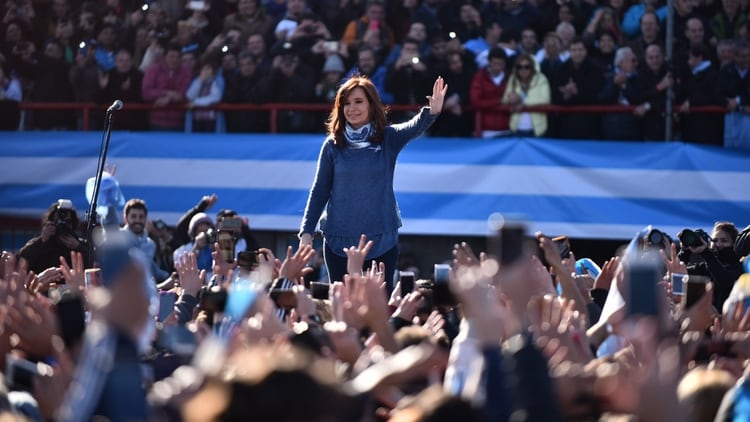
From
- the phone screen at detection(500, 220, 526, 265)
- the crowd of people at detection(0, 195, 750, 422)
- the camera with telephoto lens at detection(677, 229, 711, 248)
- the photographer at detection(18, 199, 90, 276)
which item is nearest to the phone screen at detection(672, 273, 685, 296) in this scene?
the crowd of people at detection(0, 195, 750, 422)

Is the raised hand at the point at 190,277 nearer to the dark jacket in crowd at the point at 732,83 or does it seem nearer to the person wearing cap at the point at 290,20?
the dark jacket in crowd at the point at 732,83

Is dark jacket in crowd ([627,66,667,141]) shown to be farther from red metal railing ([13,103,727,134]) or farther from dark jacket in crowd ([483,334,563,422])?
dark jacket in crowd ([483,334,563,422])

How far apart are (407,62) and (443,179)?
1.08 m

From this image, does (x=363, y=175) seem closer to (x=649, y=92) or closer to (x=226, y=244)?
(x=226, y=244)

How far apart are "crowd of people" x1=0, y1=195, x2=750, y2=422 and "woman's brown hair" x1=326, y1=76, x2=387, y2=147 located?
1181 millimetres

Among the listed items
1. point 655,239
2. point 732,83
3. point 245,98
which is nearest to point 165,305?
point 655,239

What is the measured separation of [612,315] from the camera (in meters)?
5.52

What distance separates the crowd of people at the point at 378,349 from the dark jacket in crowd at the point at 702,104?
639 centimetres

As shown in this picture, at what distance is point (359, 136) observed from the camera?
27.0 ft

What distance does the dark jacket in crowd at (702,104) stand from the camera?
44.1 feet

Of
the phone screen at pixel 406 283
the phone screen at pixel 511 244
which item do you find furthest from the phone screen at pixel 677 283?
the phone screen at pixel 511 244

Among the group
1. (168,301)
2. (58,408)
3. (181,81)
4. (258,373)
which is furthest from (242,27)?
(258,373)

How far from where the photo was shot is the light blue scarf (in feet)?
27.0

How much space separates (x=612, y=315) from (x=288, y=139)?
29.8 feet
